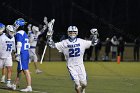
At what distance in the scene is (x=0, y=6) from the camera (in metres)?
39.2

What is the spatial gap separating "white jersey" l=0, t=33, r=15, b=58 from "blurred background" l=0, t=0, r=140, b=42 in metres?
22.4

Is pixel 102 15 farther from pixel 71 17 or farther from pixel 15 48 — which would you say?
pixel 15 48

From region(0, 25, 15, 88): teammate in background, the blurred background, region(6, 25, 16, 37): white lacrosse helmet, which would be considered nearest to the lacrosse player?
region(6, 25, 16, 37): white lacrosse helmet

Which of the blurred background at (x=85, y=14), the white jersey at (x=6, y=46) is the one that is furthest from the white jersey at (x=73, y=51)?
the blurred background at (x=85, y=14)

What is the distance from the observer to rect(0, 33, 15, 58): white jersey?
1673cm

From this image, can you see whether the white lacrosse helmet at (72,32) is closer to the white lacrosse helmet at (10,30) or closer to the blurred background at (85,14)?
the white lacrosse helmet at (10,30)

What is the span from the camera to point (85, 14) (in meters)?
41.4

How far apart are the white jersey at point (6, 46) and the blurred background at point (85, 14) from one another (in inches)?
883

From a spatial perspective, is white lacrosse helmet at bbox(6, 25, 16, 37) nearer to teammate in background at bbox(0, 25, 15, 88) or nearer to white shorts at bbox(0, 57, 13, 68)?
teammate in background at bbox(0, 25, 15, 88)

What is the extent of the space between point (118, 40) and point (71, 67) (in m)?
23.0

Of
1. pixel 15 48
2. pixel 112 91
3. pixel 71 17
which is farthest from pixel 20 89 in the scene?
pixel 71 17

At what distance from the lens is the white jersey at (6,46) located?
16.7m

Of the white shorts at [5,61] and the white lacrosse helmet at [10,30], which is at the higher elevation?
the white lacrosse helmet at [10,30]

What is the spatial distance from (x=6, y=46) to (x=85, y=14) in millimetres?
24893
